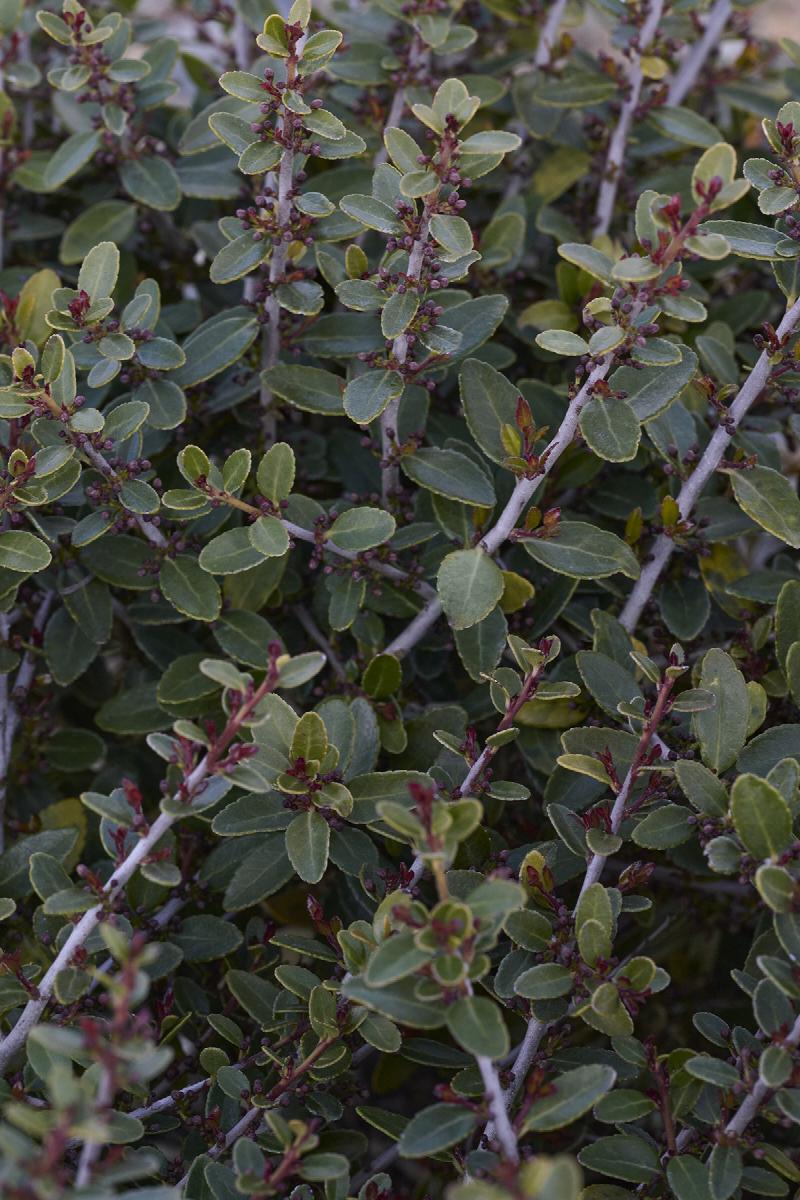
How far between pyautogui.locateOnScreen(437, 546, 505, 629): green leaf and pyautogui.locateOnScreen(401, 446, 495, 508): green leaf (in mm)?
126

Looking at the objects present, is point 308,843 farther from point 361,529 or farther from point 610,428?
point 610,428

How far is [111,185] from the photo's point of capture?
265 centimetres

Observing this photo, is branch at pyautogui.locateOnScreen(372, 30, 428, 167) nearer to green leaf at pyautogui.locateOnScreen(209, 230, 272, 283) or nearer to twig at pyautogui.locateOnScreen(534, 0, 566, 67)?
twig at pyautogui.locateOnScreen(534, 0, 566, 67)

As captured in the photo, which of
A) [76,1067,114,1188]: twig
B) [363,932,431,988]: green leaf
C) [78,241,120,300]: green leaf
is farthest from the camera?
[78,241,120,300]: green leaf

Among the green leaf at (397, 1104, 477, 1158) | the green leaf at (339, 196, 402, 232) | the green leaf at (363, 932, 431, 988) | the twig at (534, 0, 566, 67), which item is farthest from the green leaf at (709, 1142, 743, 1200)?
the twig at (534, 0, 566, 67)

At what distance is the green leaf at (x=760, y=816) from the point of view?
1.58m

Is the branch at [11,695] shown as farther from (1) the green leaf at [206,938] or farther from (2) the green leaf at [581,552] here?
(2) the green leaf at [581,552]

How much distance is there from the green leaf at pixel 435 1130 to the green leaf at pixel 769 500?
38.3 inches

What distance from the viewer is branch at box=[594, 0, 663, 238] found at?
8.08ft

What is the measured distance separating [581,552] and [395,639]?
46 centimetres

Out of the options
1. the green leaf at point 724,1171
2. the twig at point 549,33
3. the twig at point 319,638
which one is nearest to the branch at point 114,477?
the twig at point 319,638

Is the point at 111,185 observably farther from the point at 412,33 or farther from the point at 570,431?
the point at 570,431

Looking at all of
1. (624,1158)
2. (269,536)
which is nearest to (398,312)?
(269,536)

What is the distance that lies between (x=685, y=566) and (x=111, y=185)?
4.79 feet
